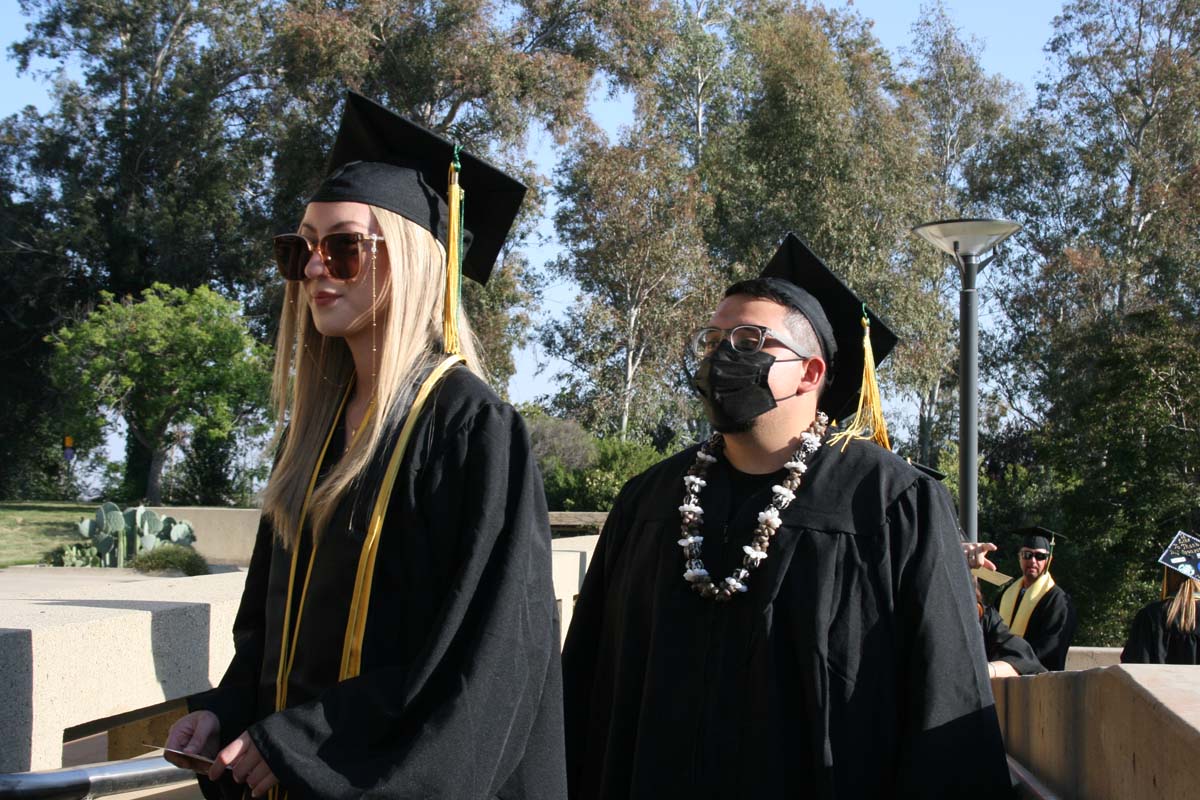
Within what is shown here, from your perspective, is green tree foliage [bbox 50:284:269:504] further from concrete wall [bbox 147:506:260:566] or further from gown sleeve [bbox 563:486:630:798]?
gown sleeve [bbox 563:486:630:798]

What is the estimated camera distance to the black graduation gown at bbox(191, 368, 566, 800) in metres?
2.00

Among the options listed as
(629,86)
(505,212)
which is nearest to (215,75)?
(629,86)

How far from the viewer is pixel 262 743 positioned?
6.53 feet

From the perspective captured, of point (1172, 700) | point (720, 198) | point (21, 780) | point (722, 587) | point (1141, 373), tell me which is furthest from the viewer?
point (720, 198)

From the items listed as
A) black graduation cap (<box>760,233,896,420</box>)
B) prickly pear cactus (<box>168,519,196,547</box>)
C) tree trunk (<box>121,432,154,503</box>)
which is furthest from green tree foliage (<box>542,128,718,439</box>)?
black graduation cap (<box>760,233,896,420</box>)

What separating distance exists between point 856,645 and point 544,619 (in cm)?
104

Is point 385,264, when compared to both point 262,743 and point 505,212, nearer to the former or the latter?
point 505,212

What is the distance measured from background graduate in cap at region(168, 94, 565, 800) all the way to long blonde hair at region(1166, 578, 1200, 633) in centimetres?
748

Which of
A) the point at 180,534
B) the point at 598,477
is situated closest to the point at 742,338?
the point at 180,534

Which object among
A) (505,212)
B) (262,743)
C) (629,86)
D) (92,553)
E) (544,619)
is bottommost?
(92,553)

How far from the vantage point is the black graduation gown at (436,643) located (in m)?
2.00

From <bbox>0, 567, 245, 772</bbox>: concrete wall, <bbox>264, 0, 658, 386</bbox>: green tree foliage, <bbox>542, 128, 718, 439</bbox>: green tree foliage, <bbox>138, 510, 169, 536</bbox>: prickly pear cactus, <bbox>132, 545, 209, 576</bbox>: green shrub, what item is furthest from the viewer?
<bbox>542, 128, 718, 439</bbox>: green tree foliage

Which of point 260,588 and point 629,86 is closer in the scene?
point 260,588

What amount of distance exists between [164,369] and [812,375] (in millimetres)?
21883
